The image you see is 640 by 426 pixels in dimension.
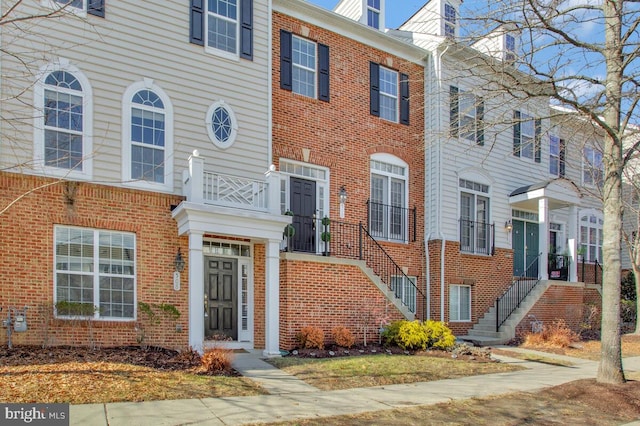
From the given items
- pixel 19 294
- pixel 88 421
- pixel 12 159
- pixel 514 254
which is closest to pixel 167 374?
pixel 88 421

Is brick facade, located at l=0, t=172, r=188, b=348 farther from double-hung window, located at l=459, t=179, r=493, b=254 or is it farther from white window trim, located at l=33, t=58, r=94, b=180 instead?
double-hung window, located at l=459, t=179, r=493, b=254

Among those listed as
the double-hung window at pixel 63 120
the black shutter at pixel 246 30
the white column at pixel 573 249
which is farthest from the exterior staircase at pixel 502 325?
the double-hung window at pixel 63 120

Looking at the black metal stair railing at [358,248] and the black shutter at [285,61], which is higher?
the black shutter at [285,61]

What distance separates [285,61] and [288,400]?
9222 millimetres

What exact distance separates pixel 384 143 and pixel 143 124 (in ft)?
24.0

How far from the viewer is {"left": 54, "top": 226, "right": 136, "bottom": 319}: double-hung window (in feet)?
32.0

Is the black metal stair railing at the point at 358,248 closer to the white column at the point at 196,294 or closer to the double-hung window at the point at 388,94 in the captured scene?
the white column at the point at 196,294

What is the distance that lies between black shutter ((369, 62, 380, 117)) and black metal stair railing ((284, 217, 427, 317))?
3.56 meters

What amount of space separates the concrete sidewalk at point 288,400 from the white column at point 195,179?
3.45m

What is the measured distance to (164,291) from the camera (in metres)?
10.7

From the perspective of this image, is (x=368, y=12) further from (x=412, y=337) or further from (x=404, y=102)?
(x=412, y=337)

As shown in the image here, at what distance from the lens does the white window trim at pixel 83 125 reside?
31.7 feet

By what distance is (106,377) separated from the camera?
752 centimetres

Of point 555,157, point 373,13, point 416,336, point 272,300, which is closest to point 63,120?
point 272,300
